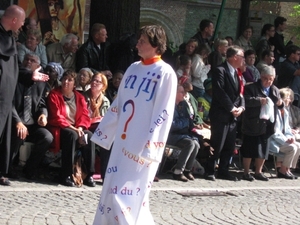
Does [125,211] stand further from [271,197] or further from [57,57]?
[57,57]

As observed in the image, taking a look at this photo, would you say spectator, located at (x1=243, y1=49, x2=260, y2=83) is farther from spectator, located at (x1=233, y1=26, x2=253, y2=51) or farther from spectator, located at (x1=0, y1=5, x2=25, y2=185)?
→ spectator, located at (x1=0, y1=5, x2=25, y2=185)

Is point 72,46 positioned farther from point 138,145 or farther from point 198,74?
point 138,145

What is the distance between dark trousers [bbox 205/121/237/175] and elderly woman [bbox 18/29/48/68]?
9.13 feet

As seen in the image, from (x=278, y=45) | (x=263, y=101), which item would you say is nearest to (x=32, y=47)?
(x=263, y=101)

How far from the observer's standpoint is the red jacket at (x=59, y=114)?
10.2m

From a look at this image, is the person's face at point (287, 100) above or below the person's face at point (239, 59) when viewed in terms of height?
below

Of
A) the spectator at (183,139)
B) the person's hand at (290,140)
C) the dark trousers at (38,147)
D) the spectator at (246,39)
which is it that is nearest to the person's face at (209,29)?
the spectator at (246,39)

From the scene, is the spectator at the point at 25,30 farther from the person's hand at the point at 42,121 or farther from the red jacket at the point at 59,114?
the person's hand at the point at 42,121

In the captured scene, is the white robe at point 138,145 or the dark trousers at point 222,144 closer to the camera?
the white robe at point 138,145

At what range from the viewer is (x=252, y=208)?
938 cm

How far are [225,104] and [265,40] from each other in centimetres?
494

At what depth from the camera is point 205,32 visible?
1443 cm

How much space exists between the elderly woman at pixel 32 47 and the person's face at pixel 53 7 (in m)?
3.60

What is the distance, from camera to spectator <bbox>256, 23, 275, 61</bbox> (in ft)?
51.0
